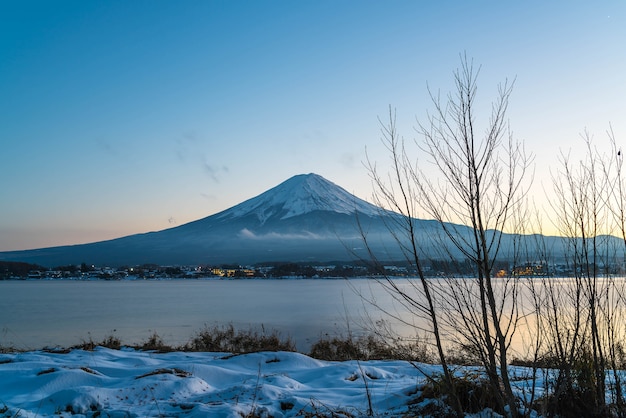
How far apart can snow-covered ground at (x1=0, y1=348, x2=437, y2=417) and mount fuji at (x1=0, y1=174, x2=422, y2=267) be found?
121 m

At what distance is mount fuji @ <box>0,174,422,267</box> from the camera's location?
142250 millimetres

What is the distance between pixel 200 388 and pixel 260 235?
132991 millimetres

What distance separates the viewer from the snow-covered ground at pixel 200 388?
4.38 m

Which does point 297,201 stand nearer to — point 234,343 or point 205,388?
point 234,343

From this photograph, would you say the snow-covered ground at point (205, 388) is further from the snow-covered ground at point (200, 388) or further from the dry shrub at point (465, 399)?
the dry shrub at point (465, 399)

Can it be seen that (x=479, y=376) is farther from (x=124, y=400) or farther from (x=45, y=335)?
(x=45, y=335)

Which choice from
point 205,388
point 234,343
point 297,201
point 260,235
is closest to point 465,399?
point 205,388

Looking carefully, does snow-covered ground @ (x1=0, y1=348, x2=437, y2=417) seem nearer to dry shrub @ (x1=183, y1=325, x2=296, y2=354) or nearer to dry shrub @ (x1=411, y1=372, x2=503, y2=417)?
dry shrub @ (x1=411, y1=372, x2=503, y2=417)

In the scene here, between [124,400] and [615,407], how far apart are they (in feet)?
15.1

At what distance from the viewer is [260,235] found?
451ft

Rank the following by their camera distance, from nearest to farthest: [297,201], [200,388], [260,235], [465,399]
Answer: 1. [465,399]
2. [200,388]
3. [260,235]
4. [297,201]

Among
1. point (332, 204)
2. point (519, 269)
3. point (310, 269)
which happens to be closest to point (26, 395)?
point (519, 269)

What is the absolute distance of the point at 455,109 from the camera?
3.24m

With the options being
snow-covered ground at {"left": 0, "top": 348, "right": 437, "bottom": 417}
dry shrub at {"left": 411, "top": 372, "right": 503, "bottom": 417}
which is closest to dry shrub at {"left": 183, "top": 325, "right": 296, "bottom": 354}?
snow-covered ground at {"left": 0, "top": 348, "right": 437, "bottom": 417}
